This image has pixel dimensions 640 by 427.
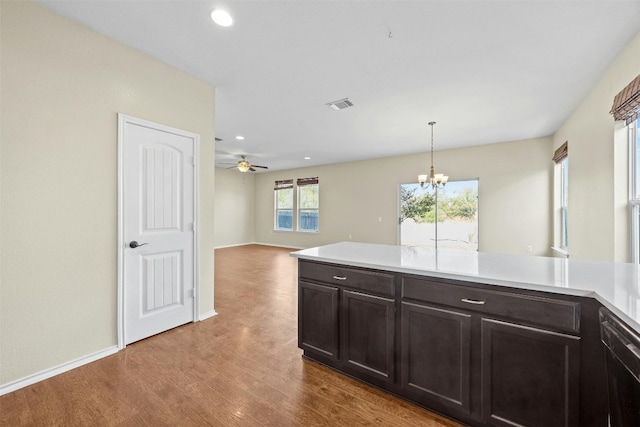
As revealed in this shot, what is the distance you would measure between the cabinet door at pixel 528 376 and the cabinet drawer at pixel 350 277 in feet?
1.84

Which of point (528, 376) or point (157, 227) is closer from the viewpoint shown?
point (528, 376)

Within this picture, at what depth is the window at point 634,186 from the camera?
7.95 feet

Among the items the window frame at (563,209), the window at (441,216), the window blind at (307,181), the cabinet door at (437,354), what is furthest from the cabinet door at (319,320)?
the window blind at (307,181)

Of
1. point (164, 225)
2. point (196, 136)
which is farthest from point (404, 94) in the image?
point (164, 225)

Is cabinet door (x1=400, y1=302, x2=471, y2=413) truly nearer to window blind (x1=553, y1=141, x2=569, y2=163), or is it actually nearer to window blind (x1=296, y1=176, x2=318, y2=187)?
window blind (x1=553, y1=141, x2=569, y2=163)

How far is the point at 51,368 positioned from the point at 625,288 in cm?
356

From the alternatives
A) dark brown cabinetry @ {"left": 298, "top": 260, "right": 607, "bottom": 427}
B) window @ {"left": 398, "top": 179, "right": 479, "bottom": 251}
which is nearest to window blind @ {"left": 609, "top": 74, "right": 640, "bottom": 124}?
dark brown cabinetry @ {"left": 298, "top": 260, "right": 607, "bottom": 427}

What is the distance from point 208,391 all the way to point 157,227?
157 centimetres

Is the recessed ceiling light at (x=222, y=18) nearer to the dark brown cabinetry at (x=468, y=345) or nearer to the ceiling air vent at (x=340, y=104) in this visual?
the ceiling air vent at (x=340, y=104)

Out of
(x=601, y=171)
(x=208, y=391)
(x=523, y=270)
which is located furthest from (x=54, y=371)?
(x=601, y=171)

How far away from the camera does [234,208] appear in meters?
9.12

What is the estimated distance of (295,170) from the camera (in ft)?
29.2

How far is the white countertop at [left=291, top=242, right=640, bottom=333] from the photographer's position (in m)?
1.13

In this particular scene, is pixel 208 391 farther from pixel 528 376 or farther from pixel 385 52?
pixel 385 52
